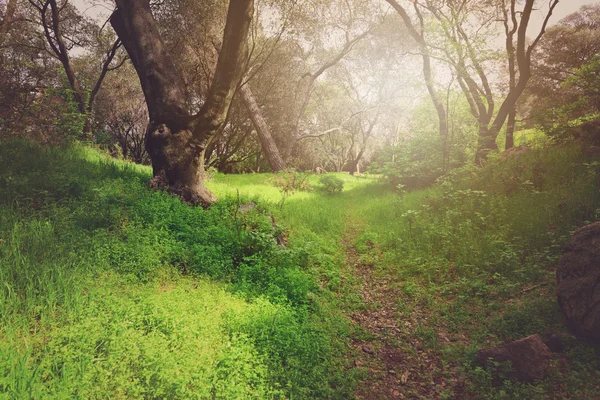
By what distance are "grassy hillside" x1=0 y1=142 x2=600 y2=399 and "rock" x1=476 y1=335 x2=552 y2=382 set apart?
11 cm

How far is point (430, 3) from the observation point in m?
13.6

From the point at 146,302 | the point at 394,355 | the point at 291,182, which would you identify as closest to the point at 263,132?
the point at 291,182

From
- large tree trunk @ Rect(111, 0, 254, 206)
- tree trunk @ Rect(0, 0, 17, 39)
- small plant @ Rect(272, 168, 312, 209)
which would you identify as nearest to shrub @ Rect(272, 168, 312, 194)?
small plant @ Rect(272, 168, 312, 209)

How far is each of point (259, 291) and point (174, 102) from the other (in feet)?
18.7

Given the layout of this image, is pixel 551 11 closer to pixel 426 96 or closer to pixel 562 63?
pixel 426 96

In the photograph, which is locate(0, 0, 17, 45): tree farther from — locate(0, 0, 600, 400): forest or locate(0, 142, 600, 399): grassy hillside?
locate(0, 142, 600, 399): grassy hillside

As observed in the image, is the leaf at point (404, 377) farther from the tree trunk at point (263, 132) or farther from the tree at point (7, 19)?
the tree at point (7, 19)

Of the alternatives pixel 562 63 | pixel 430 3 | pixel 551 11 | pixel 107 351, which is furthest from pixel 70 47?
pixel 562 63

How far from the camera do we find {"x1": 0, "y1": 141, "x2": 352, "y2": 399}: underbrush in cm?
273

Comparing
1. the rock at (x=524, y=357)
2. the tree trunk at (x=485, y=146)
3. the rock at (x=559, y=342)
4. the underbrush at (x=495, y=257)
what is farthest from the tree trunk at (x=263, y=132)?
the rock at (x=559, y=342)

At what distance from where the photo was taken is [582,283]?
3652 millimetres

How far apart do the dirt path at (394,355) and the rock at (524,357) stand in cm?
Answer: 50

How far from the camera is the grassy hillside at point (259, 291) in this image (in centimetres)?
295

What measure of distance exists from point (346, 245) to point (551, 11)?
1132 cm
